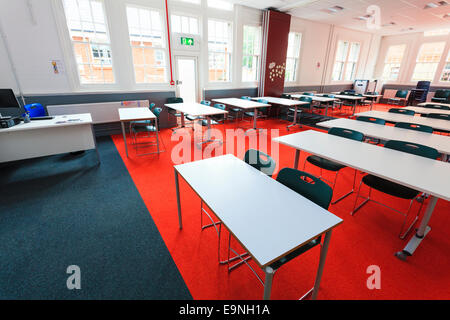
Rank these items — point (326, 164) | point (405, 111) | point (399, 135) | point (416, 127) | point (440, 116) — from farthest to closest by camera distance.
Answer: point (405, 111) → point (440, 116) → point (416, 127) → point (399, 135) → point (326, 164)

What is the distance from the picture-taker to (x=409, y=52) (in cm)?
1055

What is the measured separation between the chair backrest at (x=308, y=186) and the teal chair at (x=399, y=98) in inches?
501

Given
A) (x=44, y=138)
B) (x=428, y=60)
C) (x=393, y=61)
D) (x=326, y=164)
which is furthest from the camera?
(x=393, y=61)

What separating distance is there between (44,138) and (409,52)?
1511 centimetres

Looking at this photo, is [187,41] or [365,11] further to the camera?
[365,11]

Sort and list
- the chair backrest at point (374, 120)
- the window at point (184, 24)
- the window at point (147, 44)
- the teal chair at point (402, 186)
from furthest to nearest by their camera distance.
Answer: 1. the window at point (184, 24)
2. the window at point (147, 44)
3. the chair backrest at point (374, 120)
4. the teal chair at point (402, 186)

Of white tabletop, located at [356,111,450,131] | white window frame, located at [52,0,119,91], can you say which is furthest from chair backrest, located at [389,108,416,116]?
white window frame, located at [52,0,119,91]

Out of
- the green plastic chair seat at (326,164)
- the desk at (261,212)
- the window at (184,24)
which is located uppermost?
the window at (184,24)

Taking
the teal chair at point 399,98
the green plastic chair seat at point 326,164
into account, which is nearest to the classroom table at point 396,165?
the green plastic chair seat at point 326,164

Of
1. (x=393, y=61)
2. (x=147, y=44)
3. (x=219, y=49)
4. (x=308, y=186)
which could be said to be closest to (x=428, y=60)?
(x=393, y=61)

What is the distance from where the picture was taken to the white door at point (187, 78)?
624 cm

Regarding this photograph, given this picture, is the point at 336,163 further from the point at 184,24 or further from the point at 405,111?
the point at 184,24

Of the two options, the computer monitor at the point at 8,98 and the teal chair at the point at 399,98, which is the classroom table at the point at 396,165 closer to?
the computer monitor at the point at 8,98

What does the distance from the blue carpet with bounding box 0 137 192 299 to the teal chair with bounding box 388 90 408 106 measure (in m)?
13.4
